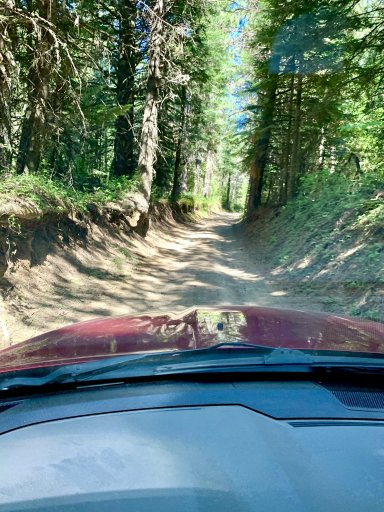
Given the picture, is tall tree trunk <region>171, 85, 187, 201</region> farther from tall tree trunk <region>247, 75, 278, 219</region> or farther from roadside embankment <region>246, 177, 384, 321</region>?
roadside embankment <region>246, 177, 384, 321</region>

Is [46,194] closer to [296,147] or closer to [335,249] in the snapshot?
[335,249]

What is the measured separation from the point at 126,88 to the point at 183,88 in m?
6.28

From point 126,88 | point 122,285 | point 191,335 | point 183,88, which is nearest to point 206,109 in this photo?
point 183,88

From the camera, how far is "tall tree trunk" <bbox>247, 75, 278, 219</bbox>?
22.2 metres

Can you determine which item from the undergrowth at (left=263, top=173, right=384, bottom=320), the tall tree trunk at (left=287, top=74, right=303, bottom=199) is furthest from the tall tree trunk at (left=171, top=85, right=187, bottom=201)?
the undergrowth at (left=263, top=173, right=384, bottom=320)

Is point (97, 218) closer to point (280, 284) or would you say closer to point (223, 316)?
point (280, 284)

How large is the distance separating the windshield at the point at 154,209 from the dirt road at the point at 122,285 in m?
0.05

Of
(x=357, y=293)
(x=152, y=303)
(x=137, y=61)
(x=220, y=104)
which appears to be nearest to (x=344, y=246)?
(x=357, y=293)

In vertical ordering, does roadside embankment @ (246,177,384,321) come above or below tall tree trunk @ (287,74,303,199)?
below

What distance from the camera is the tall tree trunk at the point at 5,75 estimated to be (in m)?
8.61

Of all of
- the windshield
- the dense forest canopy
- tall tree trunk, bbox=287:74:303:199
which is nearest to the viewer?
the windshield

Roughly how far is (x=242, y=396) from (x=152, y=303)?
7870mm

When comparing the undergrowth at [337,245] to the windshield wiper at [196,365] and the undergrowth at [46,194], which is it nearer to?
the undergrowth at [46,194]

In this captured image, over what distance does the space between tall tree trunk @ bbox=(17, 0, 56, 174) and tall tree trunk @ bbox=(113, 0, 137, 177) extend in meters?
4.52
